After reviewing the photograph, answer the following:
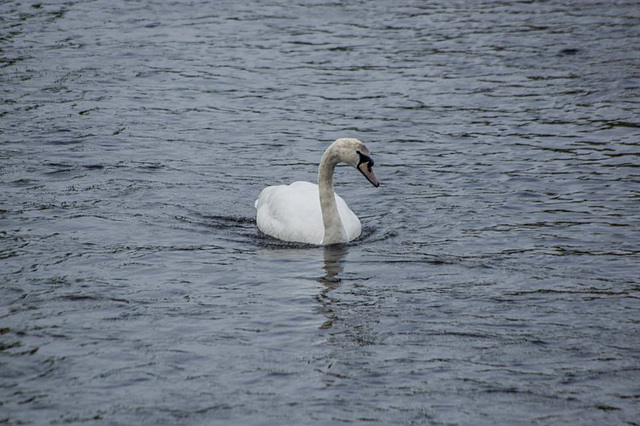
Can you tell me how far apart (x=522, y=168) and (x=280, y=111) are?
16.6 ft

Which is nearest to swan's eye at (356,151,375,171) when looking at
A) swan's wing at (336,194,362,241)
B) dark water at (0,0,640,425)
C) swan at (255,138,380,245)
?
swan at (255,138,380,245)

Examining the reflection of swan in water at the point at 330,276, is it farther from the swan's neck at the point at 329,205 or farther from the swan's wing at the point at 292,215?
the swan's wing at the point at 292,215

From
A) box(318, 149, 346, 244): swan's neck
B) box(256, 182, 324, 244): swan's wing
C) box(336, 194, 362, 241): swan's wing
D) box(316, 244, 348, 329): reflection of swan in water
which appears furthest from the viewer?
box(256, 182, 324, 244): swan's wing

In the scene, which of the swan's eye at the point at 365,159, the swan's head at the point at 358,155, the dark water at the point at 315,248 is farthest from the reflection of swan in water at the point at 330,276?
the swan's eye at the point at 365,159

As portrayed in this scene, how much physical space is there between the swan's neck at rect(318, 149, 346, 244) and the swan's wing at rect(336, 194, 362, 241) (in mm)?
135

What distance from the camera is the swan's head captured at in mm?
11508

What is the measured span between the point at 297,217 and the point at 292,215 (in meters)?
0.07

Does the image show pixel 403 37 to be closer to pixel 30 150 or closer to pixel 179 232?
pixel 30 150

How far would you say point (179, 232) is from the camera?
1216 cm

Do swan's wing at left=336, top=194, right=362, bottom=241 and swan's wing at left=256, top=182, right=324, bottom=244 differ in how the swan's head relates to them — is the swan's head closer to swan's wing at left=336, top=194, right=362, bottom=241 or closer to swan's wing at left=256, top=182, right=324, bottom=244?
swan's wing at left=336, top=194, right=362, bottom=241

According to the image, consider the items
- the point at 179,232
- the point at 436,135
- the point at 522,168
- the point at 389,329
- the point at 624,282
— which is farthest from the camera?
the point at 436,135

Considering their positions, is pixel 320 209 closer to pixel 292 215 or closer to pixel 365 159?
pixel 292 215

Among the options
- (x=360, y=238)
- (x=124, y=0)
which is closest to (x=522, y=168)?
(x=360, y=238)

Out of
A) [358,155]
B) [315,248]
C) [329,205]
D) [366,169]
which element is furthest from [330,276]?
[358,155]
